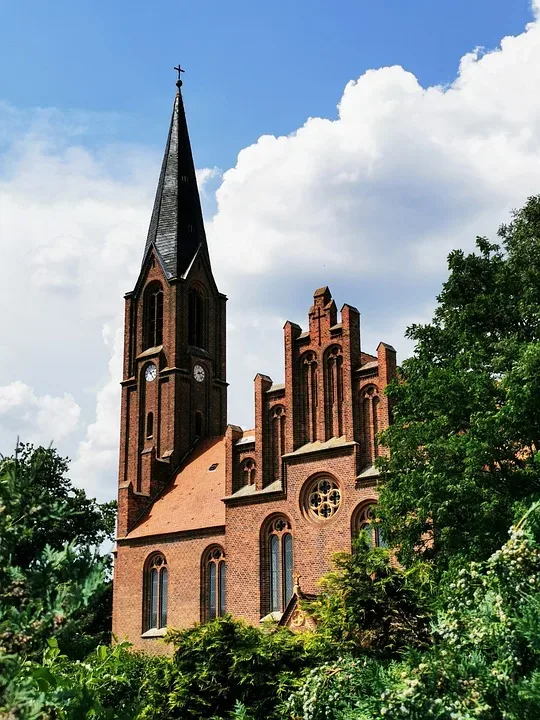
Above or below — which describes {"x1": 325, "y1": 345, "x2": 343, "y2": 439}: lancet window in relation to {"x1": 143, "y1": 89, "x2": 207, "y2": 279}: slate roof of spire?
below

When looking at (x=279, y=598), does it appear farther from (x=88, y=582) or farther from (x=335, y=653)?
(x=88, y=582)

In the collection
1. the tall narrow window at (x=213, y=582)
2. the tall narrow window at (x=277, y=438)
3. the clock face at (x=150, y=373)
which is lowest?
the tall narrow window at (x=213, y=582)

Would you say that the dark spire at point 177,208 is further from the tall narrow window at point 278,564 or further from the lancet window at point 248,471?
the tall narrow window at point 278,564

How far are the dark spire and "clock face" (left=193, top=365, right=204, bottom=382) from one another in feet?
18.2

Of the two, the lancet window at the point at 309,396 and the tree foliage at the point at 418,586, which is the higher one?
the lancet window at the point at 309,396

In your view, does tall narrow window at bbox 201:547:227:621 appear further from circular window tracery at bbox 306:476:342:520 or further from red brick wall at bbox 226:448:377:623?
circular window tracery at bbox 306:476:342:520

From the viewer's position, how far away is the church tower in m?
45.8

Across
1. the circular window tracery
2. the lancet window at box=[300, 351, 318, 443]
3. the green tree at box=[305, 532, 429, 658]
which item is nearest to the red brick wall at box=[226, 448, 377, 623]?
the circular window tracery

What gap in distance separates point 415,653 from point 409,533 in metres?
13.5

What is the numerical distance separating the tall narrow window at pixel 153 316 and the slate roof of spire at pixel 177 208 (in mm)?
1443

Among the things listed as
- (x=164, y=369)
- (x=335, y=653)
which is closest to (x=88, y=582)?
(x=335, y=653)

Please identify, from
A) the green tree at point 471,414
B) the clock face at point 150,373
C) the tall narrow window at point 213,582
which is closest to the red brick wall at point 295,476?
the tall narrow window at point 213,582

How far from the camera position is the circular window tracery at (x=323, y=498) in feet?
109

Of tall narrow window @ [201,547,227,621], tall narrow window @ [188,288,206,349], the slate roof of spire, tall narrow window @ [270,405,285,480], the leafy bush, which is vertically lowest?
the leafy bush
